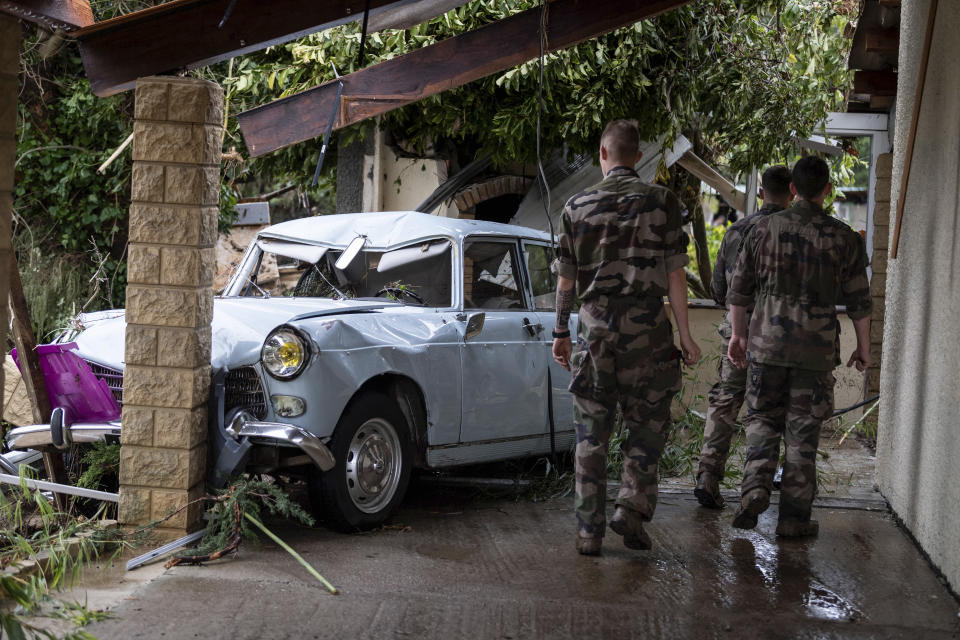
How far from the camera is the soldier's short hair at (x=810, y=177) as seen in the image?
5.72 meters

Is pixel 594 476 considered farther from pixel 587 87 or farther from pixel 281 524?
pixel 587 87

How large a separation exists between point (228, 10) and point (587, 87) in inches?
212

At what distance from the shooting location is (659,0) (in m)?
6.42

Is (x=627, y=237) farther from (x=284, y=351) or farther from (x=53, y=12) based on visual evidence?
(x=53, y=12)

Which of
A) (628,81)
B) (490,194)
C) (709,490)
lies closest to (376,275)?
Answer: (709,490)

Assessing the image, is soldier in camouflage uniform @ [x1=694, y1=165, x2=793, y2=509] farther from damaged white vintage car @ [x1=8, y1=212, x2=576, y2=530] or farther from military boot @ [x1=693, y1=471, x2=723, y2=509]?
damaged white vintage car @ [x1=8, y1=212, x2=576, y2=530]

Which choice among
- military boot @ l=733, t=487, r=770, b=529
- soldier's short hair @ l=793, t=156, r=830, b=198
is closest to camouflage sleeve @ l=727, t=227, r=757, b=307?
soldier's short hair @ l=793, t=156, r=830, b=198

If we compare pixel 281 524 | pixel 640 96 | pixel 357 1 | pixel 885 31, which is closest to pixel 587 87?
pixel 640 96

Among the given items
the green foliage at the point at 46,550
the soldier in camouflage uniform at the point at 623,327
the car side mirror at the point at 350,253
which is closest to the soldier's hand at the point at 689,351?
the soldier in camouflage uniform at the point at 623,327

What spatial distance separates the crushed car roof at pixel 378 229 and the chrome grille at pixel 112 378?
153cm

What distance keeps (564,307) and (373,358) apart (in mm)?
1082

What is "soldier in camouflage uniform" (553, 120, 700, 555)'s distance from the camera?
5.14 metres

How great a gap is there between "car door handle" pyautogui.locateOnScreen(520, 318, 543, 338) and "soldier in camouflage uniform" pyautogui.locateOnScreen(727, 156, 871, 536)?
148cm

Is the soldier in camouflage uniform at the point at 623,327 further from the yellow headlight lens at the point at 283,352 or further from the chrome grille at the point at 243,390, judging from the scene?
the chrome grille at the point at 243,390
